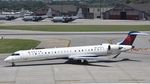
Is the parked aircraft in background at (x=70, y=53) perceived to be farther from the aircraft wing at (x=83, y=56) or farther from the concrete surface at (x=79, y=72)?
the concrete surface at (x=79, y=72)

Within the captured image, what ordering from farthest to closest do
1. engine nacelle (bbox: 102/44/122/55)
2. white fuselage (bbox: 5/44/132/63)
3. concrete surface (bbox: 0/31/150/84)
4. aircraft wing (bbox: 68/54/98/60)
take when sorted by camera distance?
engine nacelle (bbox: 102/44/122/55) < aircraft wing (bbox: 68/54/98/60) < white fuselage (bbox: 5/44/132/63) < concrete surface (bbox: 0/31/150/84)

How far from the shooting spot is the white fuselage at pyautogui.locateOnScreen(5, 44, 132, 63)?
185 feet

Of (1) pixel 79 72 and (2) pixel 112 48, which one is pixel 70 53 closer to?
(2) pixel 112 48

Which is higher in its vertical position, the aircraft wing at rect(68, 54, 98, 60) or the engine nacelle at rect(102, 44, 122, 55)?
the engine nacelle at rect(102, 44, 122, 55)

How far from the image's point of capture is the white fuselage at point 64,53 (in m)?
56.3

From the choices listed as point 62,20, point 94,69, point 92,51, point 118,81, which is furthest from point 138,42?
point 62,20

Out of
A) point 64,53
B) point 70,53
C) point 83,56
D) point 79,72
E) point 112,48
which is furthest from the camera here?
point 112,48

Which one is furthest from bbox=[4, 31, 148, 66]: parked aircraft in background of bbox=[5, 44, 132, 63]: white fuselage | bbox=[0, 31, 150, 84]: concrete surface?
bbox=[0, 31, 150, 84]: concrete surface

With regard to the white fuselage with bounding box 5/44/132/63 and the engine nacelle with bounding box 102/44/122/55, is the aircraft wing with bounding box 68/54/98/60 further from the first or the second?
the engine nacelle with bounding box 102/44/122/55

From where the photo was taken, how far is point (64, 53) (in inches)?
2270

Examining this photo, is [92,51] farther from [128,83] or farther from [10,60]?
[128,83]

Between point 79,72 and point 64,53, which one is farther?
point 64,53

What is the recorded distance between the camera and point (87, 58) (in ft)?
186

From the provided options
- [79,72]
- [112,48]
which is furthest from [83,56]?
[79,72]
